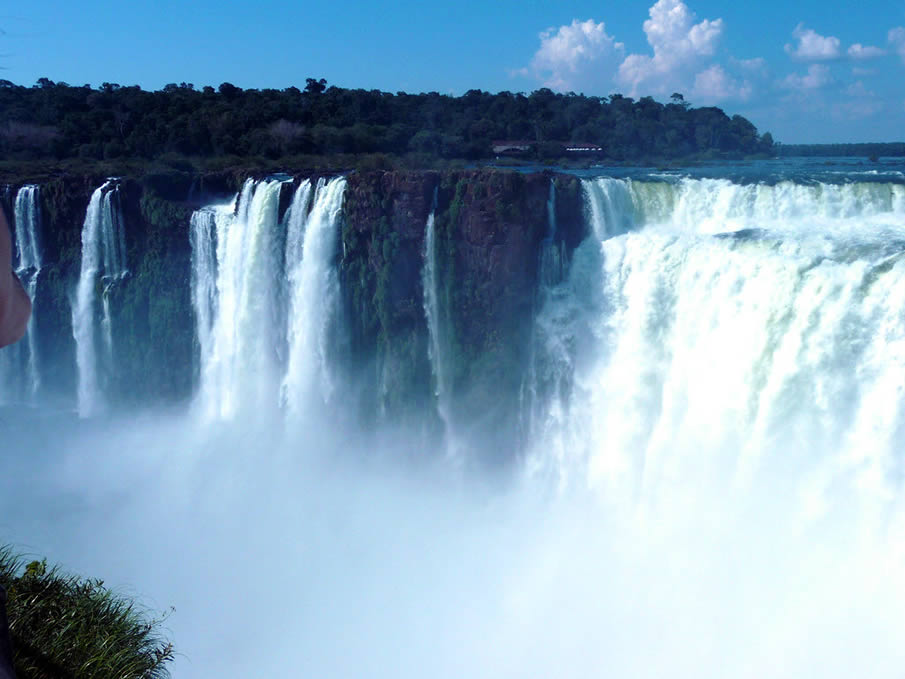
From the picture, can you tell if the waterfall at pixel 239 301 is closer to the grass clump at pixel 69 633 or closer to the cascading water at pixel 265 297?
the cascading water at pixel 265 297

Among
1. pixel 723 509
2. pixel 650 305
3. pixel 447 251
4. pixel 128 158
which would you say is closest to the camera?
pixel 723 509

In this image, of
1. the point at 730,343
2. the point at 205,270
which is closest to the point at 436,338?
the point at 205,270

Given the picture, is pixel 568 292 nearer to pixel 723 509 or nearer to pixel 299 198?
pixel 723 509

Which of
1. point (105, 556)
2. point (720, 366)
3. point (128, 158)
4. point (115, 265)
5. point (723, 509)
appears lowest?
point (105, 556)

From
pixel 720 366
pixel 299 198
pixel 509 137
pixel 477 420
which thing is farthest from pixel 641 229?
pixel 509 137

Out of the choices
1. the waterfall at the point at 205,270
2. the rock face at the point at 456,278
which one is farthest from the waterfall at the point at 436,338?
the waterfall at the point at 205,270

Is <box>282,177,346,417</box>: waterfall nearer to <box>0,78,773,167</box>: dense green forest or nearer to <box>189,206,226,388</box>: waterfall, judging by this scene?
<box>189,206,226,388</box>: waterfall
